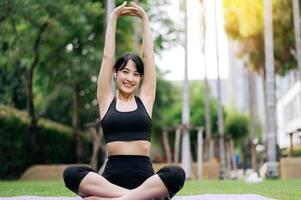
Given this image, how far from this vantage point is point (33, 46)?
21.1 metres

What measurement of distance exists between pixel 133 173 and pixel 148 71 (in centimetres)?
98

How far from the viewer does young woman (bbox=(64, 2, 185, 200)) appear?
4488 mm

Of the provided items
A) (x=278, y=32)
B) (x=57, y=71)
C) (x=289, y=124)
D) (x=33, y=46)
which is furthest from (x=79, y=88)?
(x=289, y=124)

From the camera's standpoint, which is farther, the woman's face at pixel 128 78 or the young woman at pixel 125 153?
the woman's face at pixel 128 78

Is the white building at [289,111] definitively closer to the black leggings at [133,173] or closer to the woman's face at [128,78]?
the woman's face at [128,78]

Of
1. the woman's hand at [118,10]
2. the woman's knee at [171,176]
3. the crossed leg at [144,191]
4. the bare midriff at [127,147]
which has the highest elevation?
the woman's hand at [118,10]

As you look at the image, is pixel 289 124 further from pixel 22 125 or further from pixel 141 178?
pixel 141 178

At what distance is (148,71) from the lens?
16.3ft

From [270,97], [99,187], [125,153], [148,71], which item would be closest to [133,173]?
[125,153]

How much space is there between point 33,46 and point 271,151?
1011 cm

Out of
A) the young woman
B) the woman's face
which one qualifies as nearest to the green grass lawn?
the young woman

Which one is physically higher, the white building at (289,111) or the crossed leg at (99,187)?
the white building at (289,111)

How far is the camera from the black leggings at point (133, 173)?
4.50m

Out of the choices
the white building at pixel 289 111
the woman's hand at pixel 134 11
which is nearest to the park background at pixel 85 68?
the woman's hand at pixel 134 11
